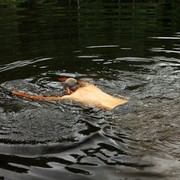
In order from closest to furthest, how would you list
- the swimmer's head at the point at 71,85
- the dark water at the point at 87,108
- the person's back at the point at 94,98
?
the dark water at the point at 87,108 < the person's back at the point at 94,98 < the swimmer's head at the point at 71,85

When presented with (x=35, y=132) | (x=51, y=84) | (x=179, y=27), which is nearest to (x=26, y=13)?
(x=179, y=27)

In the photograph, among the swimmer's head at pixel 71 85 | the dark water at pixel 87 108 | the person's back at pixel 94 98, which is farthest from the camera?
the swimmer's head at pixel 71 85

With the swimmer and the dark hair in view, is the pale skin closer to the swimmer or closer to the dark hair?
the swimmer

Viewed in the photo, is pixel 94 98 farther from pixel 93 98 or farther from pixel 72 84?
pixel 72 84

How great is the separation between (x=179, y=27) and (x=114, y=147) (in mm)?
11387

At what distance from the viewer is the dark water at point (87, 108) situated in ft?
17.5

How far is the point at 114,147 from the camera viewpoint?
5.84 m

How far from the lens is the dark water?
5336 mm

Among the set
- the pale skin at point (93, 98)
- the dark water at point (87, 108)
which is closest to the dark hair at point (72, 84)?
the pale skin at point (93, 98)

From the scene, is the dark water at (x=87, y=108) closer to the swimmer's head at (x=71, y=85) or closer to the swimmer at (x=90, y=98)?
the swimmer at (x=90, y=98)

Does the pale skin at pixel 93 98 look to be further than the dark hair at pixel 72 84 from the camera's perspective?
No

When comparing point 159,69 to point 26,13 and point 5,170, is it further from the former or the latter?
point 26,13

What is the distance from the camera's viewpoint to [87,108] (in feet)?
24.3

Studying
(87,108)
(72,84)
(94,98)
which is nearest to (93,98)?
(94,98)
